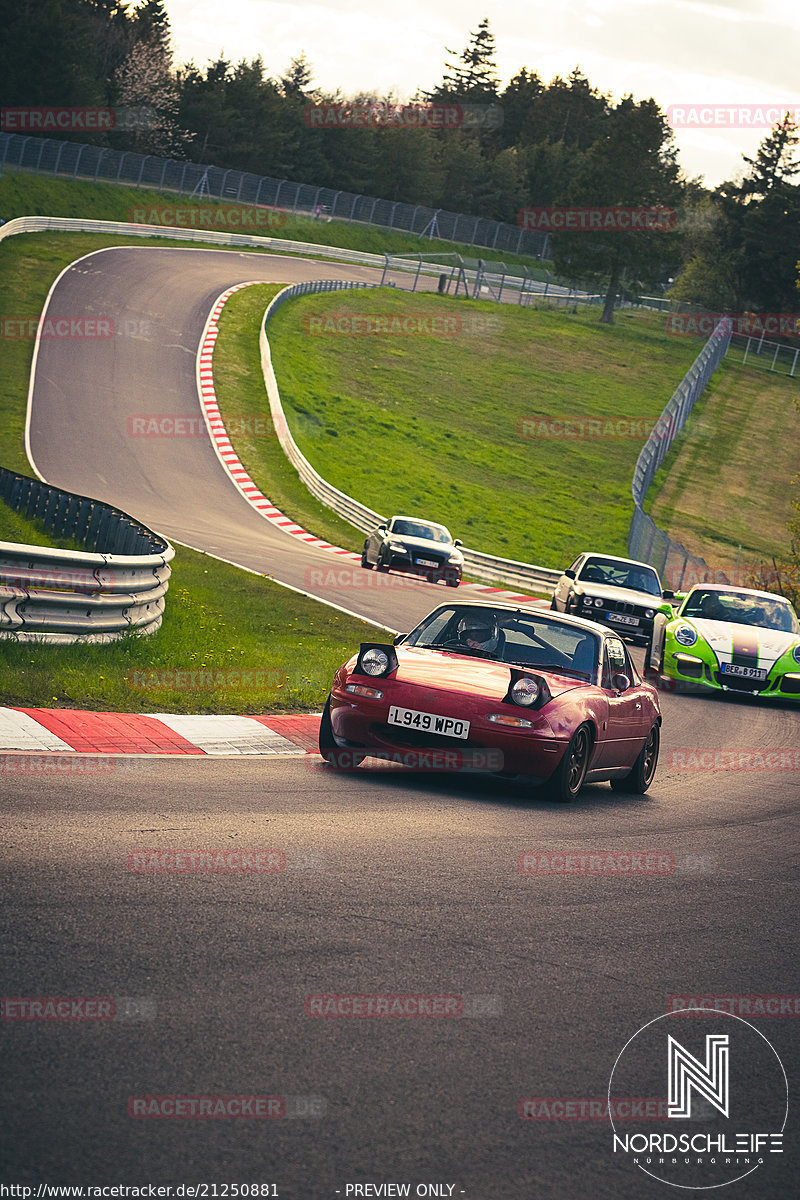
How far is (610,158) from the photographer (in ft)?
259

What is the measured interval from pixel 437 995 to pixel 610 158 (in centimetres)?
8037

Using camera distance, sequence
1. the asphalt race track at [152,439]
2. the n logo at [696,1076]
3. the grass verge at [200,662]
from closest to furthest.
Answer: the n logo at [696,1076] → the grass verge at [200,662] → the asphalt race track at [152,439]

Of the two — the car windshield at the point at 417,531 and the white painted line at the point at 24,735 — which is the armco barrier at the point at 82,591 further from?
the car windshield at the point at 417,531

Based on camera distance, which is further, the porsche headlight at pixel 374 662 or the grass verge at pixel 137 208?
the grass verge at pixel 137 208

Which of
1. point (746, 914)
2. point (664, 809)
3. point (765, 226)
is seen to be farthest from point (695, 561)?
point (765, 226)

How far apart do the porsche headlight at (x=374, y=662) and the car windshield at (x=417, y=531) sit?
18.5m

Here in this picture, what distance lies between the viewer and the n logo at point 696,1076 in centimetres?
418

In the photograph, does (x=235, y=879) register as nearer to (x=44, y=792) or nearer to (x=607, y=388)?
(x=44, y=792)

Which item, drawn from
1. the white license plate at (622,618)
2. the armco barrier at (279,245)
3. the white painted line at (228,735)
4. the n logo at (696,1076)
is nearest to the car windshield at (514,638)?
the white painted line at (228,735)

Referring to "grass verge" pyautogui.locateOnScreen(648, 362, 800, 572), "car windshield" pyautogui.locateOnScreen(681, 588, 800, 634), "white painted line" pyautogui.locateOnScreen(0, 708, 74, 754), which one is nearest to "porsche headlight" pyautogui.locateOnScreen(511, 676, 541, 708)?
"white painted line" pyautogui.locateOnScreen(0, 708, 74, 754)

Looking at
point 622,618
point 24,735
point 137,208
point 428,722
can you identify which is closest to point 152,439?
point 622,618

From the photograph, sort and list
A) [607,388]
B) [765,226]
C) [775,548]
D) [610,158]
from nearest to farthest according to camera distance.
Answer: [775,548], [607,388], [610,158], [765,226]

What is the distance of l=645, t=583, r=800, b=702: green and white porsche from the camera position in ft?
55.7

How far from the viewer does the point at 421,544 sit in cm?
2722
